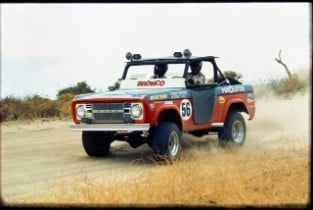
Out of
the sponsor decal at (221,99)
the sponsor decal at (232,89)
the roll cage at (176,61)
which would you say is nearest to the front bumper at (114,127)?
the roll cage at (176,61)

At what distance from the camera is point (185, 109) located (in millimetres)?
10531

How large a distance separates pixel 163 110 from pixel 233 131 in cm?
243

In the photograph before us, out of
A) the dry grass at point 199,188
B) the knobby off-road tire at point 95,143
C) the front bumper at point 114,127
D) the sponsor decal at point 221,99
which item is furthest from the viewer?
the sponsor decal at point 221,99

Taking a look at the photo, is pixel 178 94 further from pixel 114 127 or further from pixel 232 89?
pixel 232 89

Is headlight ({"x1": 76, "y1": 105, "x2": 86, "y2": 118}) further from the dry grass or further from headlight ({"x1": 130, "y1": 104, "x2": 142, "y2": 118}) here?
the dry grass

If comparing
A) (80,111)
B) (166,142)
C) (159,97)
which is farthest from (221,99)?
(80,111)

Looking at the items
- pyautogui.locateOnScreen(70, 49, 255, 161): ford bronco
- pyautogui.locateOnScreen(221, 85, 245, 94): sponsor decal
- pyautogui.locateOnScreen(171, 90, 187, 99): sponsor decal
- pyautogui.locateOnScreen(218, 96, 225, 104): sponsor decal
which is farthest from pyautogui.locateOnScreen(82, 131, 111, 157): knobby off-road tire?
pyautogui.locateOnScreen(221, 85, 245, 94): sponsor decal

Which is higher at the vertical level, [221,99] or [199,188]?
[221,99]

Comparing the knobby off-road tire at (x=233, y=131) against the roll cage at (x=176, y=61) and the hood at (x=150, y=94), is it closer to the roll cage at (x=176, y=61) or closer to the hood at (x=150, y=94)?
the roll cage at (x=176, y=61)

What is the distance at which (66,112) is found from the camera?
1700 cm

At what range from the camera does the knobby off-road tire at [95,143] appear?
10898mm

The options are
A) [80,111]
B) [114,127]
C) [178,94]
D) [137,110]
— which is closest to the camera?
[137,110]

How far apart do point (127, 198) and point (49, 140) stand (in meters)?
7.47

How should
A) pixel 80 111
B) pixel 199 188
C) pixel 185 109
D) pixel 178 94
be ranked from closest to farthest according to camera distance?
pixel 199 188
pixel 80 111
pixel 178 94
pixel 185 109
